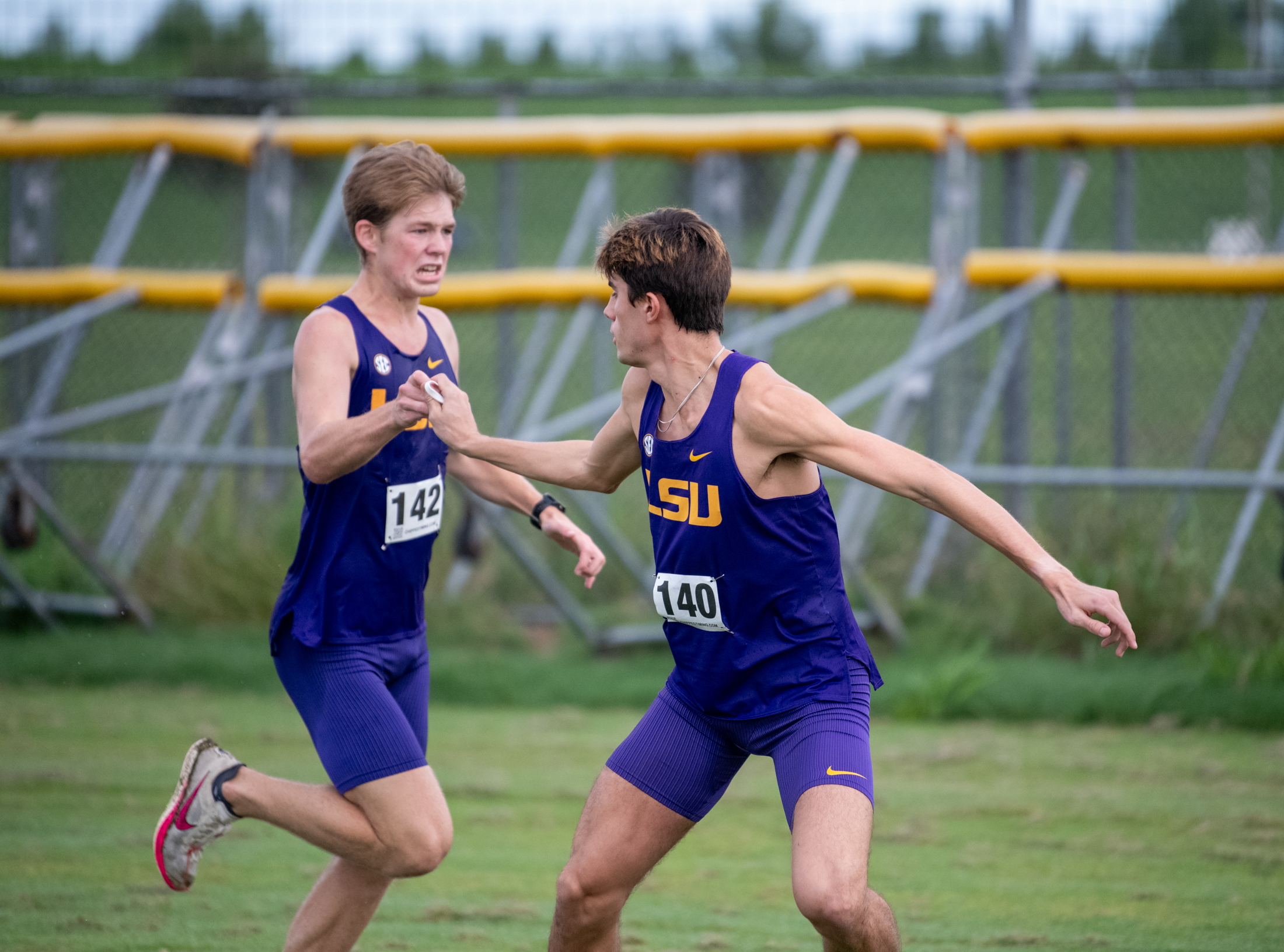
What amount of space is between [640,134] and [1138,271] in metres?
2.90

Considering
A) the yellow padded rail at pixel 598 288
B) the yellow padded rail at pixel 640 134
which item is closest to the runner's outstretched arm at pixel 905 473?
the yellow padded rail at pixel 598 288

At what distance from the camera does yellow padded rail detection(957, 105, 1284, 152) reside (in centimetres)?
728

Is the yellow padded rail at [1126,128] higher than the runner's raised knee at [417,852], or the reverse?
the yellow padded rail at [1126,128]

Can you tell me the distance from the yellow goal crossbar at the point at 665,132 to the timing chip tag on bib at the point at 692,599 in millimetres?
4998

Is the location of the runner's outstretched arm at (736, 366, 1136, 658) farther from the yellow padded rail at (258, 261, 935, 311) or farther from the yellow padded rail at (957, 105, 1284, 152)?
the yellow padded rail at (957, 105, 1284, 152)

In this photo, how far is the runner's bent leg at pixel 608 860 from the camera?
320cm

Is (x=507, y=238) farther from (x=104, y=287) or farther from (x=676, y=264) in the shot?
(x=676, y=264)

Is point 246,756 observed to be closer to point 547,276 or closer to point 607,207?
point 547,276

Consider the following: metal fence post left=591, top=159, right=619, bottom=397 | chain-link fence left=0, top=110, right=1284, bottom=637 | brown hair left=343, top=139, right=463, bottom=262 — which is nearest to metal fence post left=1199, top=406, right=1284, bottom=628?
chain-link fence left=0, top=110, right=1284, bottom=637

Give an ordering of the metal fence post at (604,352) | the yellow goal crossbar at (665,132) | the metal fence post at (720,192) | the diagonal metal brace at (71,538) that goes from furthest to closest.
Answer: the metal fence post at (604,352) → the metal fence post at (720,192) → the yellow goal crossbar at (665,132) → the diagonal metal brace at (71,538)

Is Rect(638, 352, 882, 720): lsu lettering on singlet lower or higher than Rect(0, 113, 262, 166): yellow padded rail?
lower

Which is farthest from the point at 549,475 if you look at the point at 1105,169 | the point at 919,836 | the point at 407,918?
the point at 1105,169

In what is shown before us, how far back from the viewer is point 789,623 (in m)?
3.26

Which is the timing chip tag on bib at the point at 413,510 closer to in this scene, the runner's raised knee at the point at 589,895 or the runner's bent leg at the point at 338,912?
the runner's bent leg at the point at 338,912
